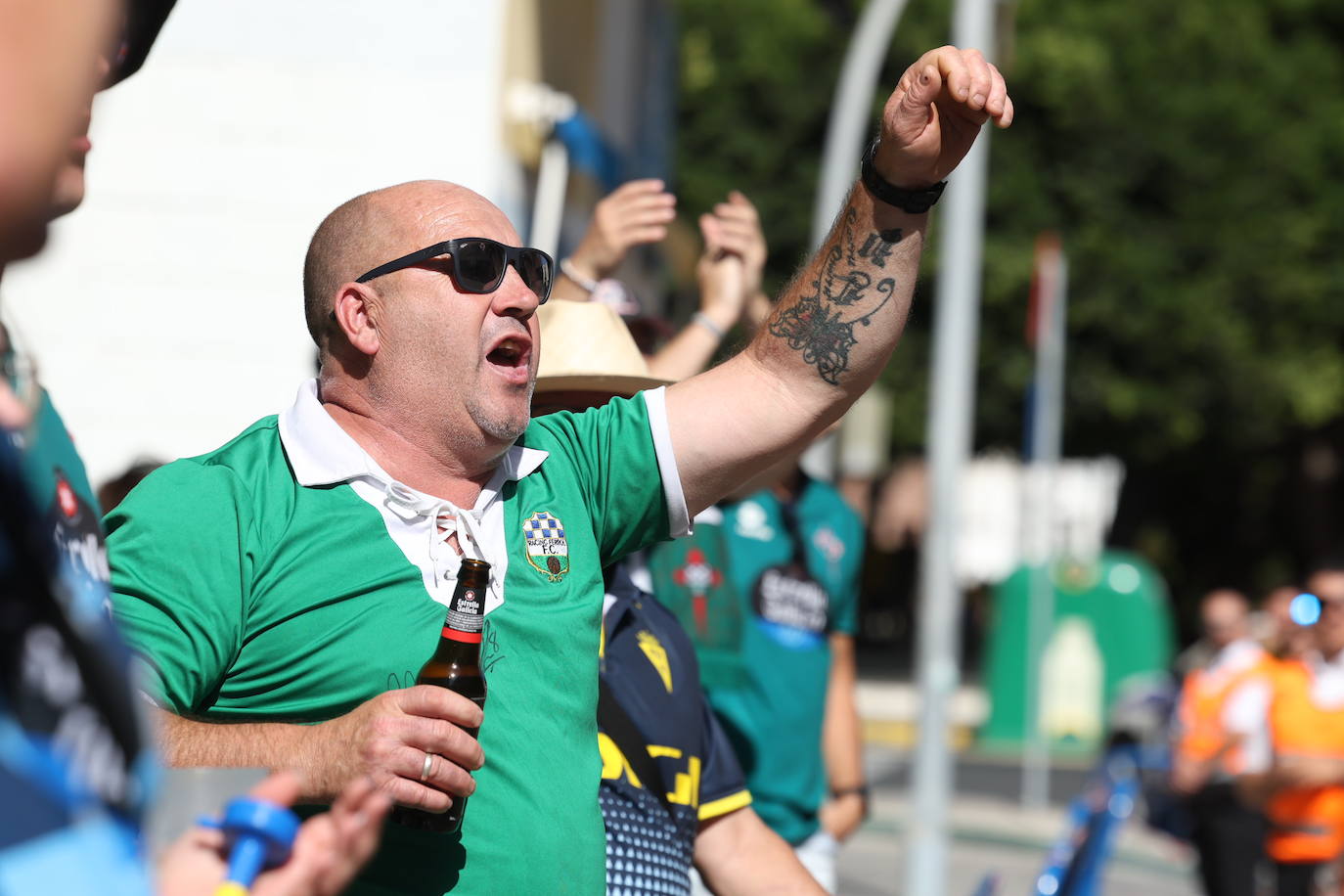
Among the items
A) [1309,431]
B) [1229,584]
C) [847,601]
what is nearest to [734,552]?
[847,601]

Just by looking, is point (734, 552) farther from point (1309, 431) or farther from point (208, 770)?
point (1309, 431)

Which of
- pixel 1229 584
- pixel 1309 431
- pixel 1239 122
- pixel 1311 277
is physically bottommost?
pixel 1229 584

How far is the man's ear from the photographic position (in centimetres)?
269

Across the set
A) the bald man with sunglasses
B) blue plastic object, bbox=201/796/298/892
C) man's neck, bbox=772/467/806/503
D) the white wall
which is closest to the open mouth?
the bald man with sunglasses

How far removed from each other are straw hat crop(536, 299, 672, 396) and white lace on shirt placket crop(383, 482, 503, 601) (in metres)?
0.95

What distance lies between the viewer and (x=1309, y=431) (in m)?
29.1

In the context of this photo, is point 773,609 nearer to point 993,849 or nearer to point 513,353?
point 513,353

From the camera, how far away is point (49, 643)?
115 centimetres

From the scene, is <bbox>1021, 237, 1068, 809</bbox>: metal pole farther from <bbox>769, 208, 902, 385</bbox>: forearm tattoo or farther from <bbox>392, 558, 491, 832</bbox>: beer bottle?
<bbox>392, 558, 491, 832</bbox>: beer bottle

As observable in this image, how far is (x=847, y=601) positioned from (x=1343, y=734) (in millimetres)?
3850

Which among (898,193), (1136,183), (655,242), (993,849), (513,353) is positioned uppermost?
(1136,183)

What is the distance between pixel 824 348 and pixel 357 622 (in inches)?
Answer: 31.6

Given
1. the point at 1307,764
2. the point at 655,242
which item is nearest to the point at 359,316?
the point at 655,242

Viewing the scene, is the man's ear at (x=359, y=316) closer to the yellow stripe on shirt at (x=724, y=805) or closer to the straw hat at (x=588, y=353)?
the straw hat at (x=588, y=353)
